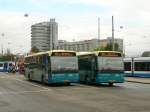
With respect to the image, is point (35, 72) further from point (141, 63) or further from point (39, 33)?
point (39, 33)

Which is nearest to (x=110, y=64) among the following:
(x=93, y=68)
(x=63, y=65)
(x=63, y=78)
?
(x=93, y=68)

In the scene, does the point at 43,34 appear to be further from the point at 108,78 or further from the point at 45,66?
the point at 108,78

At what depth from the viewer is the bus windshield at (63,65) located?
32.8 metres

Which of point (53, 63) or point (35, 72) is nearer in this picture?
point (53, 63)

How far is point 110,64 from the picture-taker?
33469 mm

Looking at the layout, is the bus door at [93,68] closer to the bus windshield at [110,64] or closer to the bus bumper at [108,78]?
the bus windshield at [110,64]

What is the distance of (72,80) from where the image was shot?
33.4 meters

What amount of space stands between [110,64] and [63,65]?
138 inches

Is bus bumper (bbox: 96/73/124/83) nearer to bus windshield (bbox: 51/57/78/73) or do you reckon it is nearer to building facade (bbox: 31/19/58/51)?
bus windshield (bbox: 51/57/78/73)

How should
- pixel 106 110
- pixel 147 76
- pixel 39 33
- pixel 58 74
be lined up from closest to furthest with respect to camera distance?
pixel 106 110 < pixel 58 74 < pixel 147 76 < pixel 39 33

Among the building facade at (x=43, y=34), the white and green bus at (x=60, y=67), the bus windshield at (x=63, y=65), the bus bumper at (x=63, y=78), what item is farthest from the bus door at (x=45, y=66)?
the building facade at (x=43, y=34)

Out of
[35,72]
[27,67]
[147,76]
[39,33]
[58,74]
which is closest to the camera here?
[58,74]

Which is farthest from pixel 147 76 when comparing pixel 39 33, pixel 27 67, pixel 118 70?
pixel 39 33

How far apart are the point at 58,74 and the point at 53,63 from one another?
88cm
